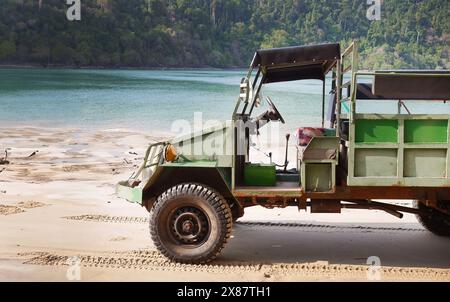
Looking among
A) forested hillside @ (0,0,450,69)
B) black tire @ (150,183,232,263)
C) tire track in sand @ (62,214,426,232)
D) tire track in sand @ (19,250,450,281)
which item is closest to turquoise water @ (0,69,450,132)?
forested hillside @ (0,0,450,69)

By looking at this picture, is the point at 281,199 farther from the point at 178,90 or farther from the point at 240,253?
the point at 178,90

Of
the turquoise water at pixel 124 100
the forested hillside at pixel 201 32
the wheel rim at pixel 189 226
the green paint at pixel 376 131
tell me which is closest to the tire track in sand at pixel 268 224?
the wheel rim at pixel 189 226

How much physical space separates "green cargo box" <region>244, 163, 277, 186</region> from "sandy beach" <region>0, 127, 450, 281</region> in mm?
784

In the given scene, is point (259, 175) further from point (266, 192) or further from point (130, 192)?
point (130, 192)

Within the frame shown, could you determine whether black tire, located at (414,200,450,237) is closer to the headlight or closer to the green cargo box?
the green cargo box

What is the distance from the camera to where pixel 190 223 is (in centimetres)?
646

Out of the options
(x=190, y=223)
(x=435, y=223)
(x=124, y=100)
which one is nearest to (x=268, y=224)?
(x=435, y=223)

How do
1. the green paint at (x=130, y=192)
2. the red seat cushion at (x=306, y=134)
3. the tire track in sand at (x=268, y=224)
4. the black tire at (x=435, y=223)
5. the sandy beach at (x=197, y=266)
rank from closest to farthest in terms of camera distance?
the sandy beach at (x=197, y=266) < the green paint at (x=130, y=192) < the red seat cushion at (x=306, y=134) < the black tire at (x=435, y=223) < the tire track in sand at (x=268, y=224)

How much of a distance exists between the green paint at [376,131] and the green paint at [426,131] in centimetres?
13

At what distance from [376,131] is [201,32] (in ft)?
271

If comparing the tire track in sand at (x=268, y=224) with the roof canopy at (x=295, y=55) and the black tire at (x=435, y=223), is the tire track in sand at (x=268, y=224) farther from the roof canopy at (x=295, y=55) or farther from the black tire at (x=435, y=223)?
the roof canopy at (x=295, y=55)

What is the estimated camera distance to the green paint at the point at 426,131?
6.05 m

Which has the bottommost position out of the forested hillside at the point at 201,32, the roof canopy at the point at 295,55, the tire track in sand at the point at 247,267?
the tire track in sand at the point at 247,267

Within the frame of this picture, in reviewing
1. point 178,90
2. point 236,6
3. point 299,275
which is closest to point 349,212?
point 299,275
